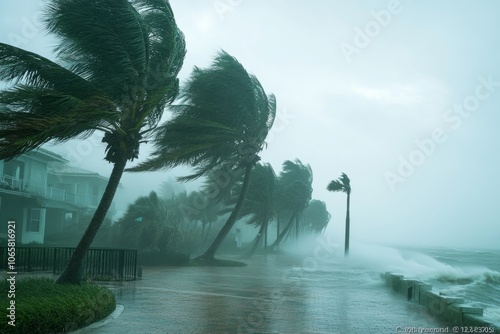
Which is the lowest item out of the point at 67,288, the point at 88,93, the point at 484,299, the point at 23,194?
the point at 484,299

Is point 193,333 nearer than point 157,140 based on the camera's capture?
Yes

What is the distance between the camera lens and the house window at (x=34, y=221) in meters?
35.9

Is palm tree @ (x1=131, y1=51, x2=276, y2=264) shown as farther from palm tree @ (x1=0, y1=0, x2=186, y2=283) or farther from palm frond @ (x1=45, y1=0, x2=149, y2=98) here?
palm frond @ (x1=45, y1=0, x2=149, y2=98)

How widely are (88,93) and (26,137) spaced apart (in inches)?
125

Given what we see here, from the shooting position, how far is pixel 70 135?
14.0 m

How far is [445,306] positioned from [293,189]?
44.5m

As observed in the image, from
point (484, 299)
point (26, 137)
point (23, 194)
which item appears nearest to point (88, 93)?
point (26, 137)

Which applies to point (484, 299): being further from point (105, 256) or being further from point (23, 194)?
point (23, 194)

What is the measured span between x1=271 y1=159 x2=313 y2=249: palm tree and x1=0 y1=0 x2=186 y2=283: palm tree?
4150cm

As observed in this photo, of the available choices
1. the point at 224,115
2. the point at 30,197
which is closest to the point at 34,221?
the point at 30,197

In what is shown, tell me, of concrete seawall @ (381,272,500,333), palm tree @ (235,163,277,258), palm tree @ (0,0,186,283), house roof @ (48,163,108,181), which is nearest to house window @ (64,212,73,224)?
house roof @ (48,163,108,181)

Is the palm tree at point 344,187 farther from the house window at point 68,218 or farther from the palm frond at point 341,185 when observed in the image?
the house window at point 68,218

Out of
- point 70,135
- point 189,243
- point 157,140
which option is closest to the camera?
point 70,135

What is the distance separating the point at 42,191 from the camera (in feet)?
121
